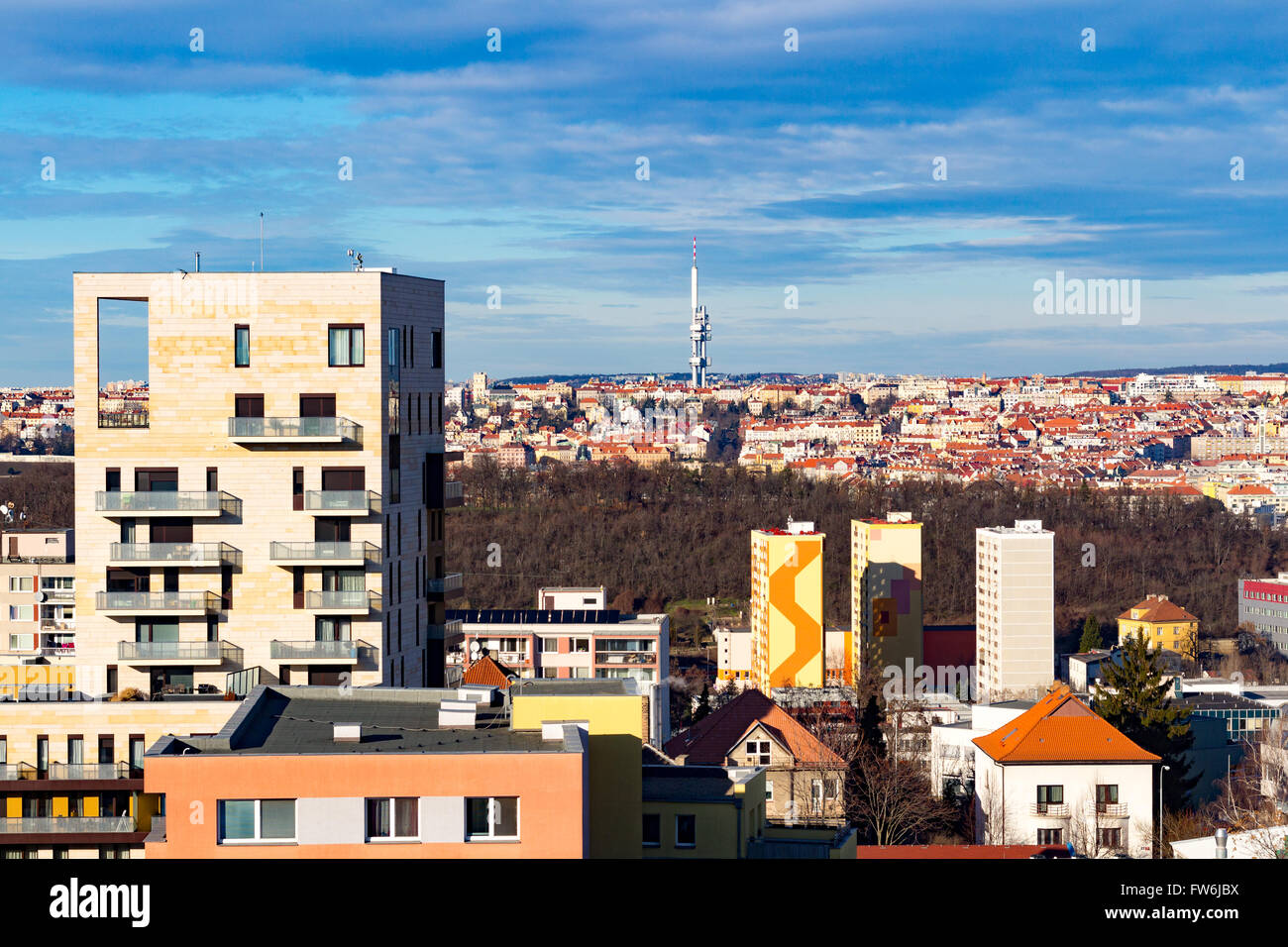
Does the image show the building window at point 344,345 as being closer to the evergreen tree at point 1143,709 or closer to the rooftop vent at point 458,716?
the rooftop vent at point 458,716

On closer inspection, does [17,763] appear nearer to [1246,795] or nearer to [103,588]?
[103,588]

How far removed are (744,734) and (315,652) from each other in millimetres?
12539

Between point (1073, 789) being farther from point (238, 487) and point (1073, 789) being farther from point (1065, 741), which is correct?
point (238, 487)

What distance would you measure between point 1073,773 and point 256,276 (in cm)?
1900

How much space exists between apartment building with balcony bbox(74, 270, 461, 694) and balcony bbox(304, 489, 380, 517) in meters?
0.02

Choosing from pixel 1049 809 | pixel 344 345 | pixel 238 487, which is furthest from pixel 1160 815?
pixel 238 487

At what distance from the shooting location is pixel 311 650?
837 inches

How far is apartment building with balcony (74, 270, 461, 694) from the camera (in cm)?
2111

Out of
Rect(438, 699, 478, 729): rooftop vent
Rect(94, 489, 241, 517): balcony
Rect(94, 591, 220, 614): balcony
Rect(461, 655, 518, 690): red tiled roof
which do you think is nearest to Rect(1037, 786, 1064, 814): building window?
Rect(461, 655, 518, 690): red tiled roof

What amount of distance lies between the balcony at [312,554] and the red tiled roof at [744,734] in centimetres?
1151

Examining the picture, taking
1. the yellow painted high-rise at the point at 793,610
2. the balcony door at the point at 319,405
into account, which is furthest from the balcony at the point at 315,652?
the yellow painted high-rise at the point at 793,610

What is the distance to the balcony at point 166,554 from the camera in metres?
21.0
